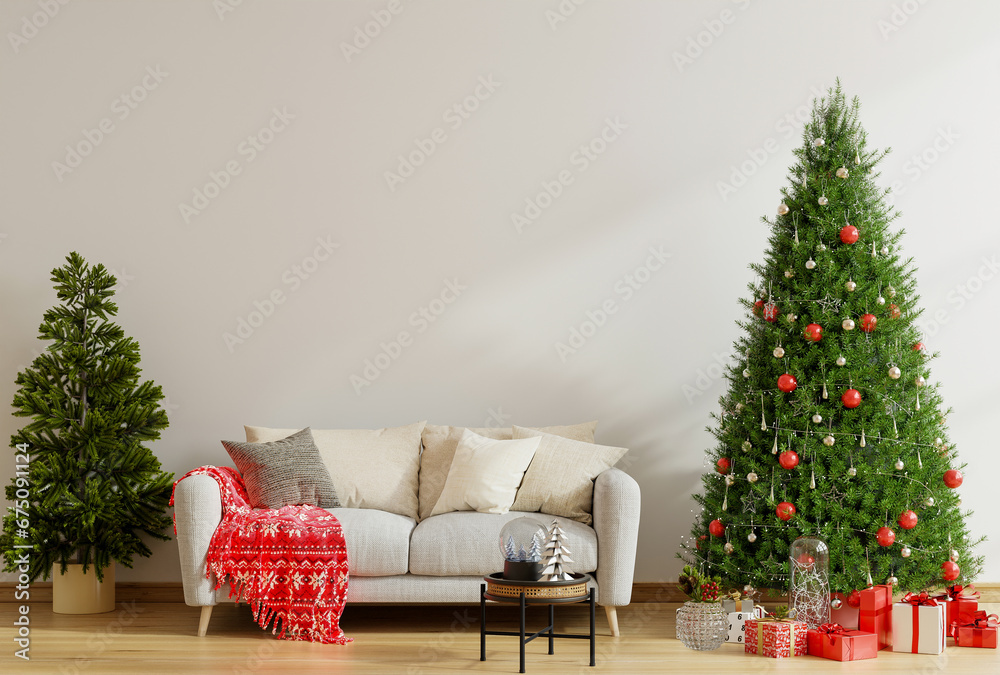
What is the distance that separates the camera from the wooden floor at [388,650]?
294 cm

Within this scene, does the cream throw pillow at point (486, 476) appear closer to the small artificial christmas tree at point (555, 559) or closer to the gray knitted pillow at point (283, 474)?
the gray knitted pillow at point (283, 474)

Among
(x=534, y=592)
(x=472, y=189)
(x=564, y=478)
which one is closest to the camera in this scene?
(x=534, y=592)

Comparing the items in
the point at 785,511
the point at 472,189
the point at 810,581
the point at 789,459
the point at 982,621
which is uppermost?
the point at 472,189

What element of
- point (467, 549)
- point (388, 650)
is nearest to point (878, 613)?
point (467, 549)

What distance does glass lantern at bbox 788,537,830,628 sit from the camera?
3275 mm

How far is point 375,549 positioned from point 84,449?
1512 mm

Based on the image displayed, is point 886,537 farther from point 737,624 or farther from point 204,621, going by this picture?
point 204,621

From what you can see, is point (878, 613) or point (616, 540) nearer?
point (878, 613)

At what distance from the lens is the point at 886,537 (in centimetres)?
333

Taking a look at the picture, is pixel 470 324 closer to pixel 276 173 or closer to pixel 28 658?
pixel 276 173

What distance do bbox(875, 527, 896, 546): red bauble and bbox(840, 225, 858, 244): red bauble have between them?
3.94 feet

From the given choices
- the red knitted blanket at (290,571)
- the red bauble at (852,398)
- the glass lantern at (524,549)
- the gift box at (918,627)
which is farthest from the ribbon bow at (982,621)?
the red knitted blanket at (290,571)

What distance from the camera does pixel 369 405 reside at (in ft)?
14.3

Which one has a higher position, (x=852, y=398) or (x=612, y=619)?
(x=852, y=398)
